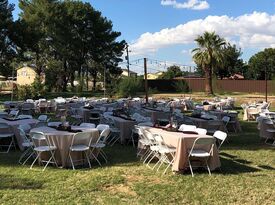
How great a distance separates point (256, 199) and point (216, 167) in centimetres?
168

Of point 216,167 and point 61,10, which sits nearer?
point 216,167

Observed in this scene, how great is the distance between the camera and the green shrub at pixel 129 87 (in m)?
36.9

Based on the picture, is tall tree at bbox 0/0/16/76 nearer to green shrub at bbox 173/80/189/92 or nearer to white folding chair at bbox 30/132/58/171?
green shrub at bbox 173/80/189/92

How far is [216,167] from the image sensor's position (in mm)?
8516

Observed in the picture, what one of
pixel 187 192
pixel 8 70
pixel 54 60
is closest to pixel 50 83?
pixel 54 60

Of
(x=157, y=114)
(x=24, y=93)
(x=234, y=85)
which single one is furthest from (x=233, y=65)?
(x=157, y=114)

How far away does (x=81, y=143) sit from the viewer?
9078mm

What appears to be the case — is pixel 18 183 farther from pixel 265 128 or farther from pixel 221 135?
pixel 265 128

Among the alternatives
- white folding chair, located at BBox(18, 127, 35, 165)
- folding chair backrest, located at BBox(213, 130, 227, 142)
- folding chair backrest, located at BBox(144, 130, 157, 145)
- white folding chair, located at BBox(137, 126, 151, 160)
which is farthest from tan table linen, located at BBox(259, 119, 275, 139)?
white folding chair, located at BBox(18, 127, 35, 165)

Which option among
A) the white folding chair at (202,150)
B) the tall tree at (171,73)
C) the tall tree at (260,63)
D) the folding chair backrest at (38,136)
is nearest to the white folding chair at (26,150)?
the folding chair backrest at (38,136)

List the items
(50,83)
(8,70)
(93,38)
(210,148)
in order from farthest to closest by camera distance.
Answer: (93,38) < (50,83) < (8,70) < (210,148)

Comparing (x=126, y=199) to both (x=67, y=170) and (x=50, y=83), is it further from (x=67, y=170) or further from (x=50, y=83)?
(x=50, y=83)

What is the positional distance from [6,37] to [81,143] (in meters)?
35.8

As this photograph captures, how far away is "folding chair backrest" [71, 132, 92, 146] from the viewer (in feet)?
29.0
